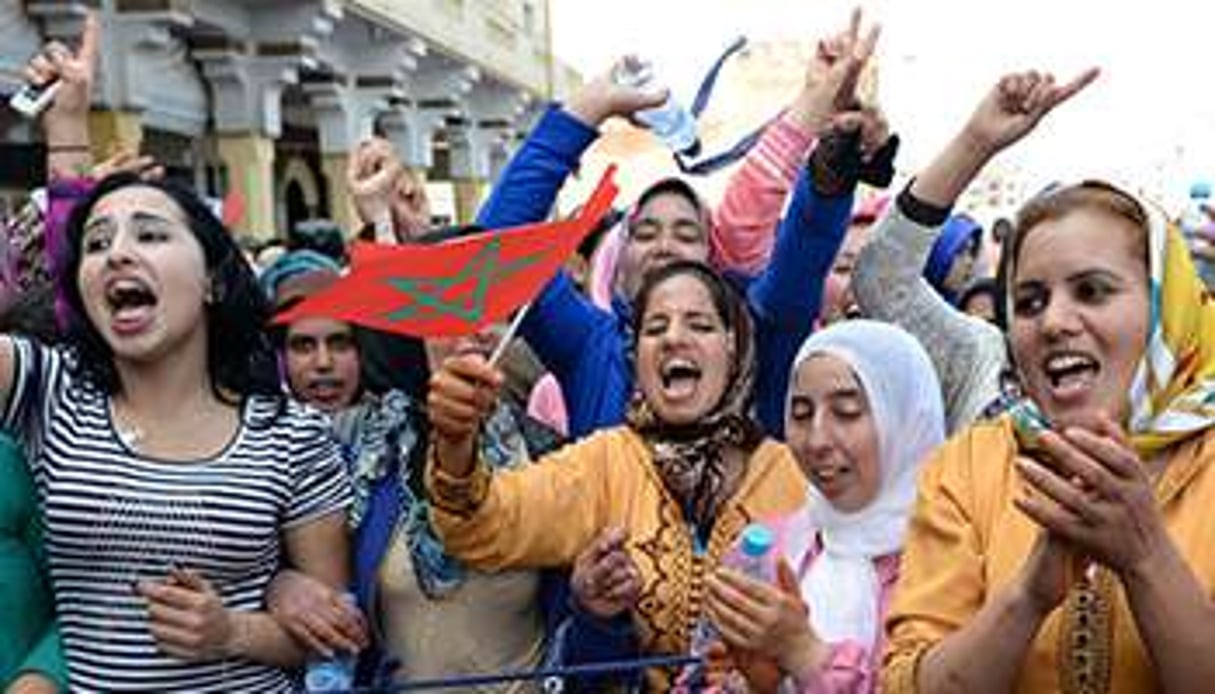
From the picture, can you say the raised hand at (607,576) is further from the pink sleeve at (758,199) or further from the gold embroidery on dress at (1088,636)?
the pink sleeve at (758,199)

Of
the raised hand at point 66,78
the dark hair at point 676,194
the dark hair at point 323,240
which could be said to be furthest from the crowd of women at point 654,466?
the dark hair at point 323,240

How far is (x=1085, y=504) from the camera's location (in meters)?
1.26

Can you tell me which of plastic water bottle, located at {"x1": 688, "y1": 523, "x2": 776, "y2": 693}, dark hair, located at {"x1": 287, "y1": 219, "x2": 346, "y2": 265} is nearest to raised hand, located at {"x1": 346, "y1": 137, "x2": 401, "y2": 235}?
plastic water bottle, located at {"x1": 688, "y1": 523, "x2": 776, "y2": 693}

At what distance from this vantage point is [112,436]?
1981 millimetres

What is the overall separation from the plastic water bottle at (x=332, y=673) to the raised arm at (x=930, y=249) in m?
1.14

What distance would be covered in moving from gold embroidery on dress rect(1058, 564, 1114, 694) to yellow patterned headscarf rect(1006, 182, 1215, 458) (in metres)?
0.15

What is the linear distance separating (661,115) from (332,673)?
1609mm

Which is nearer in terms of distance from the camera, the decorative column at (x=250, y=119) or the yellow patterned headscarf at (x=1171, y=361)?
the yellow patterned headscarf at (x=1171, y=361)

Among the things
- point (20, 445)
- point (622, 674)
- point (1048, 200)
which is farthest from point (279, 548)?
point (1048, 200)

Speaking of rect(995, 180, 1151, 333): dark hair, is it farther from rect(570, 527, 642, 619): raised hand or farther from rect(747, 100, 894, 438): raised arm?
rect(747, 100, 894, 438): raised arm

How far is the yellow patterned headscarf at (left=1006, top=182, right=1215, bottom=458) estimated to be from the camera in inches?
55.7

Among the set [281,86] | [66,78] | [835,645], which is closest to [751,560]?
[835,645]

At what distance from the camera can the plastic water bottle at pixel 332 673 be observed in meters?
2.03

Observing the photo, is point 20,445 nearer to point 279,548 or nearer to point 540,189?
point 279,548
